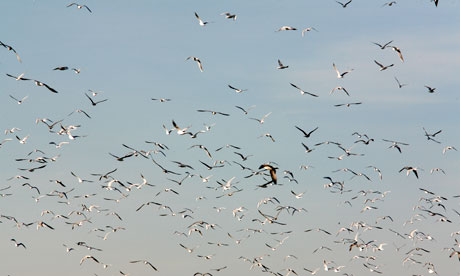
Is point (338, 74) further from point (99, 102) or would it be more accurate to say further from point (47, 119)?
point (47, 119)

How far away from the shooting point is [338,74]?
5450cm

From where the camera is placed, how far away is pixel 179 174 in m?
51.2

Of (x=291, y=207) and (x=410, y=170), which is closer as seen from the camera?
(x=410, y=170)

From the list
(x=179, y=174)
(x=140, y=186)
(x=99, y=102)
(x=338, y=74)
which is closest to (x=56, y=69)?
(x=99, y=102)

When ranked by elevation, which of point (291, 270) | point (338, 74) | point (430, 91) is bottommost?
point (291, 270)

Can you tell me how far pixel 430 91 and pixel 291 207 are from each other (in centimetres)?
1966

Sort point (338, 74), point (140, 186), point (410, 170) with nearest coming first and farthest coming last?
point (338, 74) < point (410, 170) < point (140, 186)

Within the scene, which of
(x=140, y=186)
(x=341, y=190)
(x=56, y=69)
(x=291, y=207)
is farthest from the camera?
(x=291, y=207)

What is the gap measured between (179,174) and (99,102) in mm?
8845

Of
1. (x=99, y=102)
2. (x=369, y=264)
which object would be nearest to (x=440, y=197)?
(x=369, y=264)

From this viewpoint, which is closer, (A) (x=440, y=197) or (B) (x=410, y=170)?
(B) (x=410, y=170)

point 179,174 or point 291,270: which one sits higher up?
point 179,174

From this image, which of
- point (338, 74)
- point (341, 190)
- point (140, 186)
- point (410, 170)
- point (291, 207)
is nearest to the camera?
point (338, 74)

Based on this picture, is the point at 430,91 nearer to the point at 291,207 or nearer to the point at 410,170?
the point at 410,170
